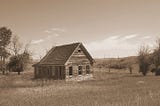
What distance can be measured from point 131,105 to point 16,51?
5368cm

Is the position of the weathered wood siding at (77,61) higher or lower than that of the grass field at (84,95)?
higher

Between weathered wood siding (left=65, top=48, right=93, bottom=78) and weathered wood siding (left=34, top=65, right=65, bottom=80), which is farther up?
weathered wood siding (left=65, top=48, right=93, bottom=78)

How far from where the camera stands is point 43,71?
49344mm

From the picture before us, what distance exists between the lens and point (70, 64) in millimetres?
43656

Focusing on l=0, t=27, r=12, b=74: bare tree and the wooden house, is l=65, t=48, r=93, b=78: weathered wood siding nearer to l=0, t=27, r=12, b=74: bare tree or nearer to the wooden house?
the wooden house

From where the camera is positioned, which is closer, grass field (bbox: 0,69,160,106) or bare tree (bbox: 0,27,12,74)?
grass field (bbox: 0,69,160,106)

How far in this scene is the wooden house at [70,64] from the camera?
142ft

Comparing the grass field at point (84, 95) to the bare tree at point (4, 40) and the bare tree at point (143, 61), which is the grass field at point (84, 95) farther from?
the bare tree at point (4, 40)

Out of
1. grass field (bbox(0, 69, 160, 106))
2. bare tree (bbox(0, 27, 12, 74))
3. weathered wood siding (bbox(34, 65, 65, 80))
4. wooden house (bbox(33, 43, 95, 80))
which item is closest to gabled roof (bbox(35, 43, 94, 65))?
wooden house (bbox(33, 43, 95, 80))

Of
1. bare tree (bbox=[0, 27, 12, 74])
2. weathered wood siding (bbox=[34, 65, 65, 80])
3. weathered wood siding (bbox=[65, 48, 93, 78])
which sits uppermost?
bare tree (bbox=[0, 27, 12, 74])

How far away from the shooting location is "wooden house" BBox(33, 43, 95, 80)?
4336 cm

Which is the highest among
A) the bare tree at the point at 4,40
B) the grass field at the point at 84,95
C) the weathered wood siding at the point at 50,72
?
the bare tree at the point at 4,40

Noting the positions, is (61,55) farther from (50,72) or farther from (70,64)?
(50,72)

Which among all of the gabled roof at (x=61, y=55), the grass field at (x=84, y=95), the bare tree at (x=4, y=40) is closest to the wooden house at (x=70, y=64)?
the gabled roof at (x=61, y=55)
